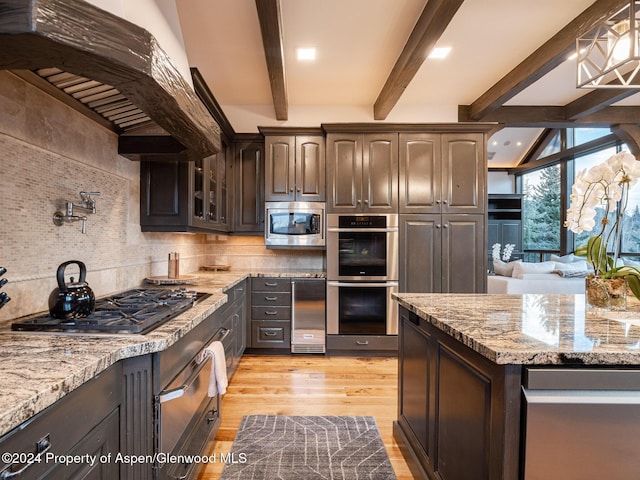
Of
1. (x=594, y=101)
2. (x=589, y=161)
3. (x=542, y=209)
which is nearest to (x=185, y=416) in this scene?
(x=594, y=101)

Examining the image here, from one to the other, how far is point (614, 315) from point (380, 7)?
2.23 metres

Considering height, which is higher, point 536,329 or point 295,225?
point 295,225

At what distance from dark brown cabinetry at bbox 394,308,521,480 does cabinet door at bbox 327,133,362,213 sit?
171 centimetres

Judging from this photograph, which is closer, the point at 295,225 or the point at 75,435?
the point at 75,435

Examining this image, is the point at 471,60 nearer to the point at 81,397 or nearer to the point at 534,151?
the point at 81,397

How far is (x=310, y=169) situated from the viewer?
11.9 ft

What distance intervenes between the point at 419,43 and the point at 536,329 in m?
2.12

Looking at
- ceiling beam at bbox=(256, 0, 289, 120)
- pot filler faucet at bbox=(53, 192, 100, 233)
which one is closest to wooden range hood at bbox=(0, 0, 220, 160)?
pot filler faucet at bbox=(53, 192, 100, 233)

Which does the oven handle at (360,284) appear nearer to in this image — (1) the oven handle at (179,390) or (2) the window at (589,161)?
(1) the oven handle at (179,390)

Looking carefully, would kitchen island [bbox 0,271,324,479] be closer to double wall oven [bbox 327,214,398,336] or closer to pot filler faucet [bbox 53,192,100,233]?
pot filler faucet [bbox 53,192,100,233]

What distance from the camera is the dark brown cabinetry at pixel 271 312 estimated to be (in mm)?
3512

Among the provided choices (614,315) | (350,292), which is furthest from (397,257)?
(614,315)

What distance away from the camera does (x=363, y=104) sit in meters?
3.86

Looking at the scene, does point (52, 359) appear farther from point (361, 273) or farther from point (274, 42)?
point (361, 273)
